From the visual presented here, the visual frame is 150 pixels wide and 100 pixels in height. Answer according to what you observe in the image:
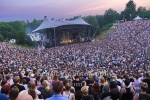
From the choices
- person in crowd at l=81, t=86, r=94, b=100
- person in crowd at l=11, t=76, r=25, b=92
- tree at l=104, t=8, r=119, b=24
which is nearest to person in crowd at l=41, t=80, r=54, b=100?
person in crowd at l=11, t=76, r=25, b=92

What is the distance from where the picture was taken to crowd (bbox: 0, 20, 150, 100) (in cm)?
450

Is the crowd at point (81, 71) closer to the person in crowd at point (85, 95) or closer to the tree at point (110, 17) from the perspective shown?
the person in crowd at point (85, 95)

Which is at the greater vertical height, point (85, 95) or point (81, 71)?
point (85, 95)

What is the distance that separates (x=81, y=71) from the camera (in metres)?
15.6

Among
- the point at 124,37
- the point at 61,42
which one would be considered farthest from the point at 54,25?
the point at 124,37

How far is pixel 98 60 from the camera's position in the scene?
21812mm

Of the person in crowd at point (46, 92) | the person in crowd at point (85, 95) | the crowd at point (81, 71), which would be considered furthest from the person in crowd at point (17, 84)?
the person in crowd at point (85, 95)

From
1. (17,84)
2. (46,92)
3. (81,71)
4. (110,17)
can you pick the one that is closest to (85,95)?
(46,92)

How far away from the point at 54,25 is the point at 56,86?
38093mm

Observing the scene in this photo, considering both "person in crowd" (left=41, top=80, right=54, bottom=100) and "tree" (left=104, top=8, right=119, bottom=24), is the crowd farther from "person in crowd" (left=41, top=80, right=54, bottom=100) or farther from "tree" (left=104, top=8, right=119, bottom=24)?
"tree" (left=104, top=8, right=119, bottom=24)

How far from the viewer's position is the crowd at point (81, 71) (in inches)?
177

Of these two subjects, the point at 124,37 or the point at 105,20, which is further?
the point at 105,20

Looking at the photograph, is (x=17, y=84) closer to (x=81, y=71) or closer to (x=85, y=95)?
(x=85, y=95)

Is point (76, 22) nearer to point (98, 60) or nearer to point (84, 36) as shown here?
point (84, 36)
